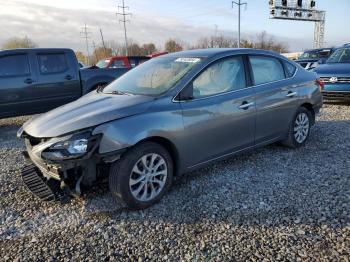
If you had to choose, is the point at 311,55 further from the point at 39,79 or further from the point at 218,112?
the point at 218,112

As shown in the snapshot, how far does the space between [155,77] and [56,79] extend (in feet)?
14.5

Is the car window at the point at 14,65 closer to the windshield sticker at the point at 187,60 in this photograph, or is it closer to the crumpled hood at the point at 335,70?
the windshield sticker at the point at 187,60

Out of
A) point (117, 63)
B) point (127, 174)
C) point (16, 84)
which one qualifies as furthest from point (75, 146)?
point (117, 63)

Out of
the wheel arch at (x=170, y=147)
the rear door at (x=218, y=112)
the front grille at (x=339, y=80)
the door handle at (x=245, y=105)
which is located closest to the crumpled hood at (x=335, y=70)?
the front grille at (x=339, y=80)

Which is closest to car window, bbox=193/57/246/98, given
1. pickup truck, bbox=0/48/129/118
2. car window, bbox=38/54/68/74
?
pickup truck, bbox=0/48/129/118

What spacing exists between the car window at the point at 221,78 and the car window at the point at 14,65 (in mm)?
4992

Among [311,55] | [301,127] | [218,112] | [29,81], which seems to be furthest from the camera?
[311,55]

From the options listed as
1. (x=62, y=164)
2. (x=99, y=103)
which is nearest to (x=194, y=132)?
(x=99, y=103)

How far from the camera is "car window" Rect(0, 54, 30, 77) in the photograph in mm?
7316

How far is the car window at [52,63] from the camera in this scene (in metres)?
7.79

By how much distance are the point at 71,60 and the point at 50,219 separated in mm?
5544

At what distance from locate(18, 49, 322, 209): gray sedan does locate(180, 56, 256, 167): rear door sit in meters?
0.01

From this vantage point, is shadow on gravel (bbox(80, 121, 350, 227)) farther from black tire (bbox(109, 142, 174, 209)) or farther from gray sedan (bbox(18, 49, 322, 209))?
gray sedan (bbox(18, 49, 322, 209))

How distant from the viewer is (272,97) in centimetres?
484
